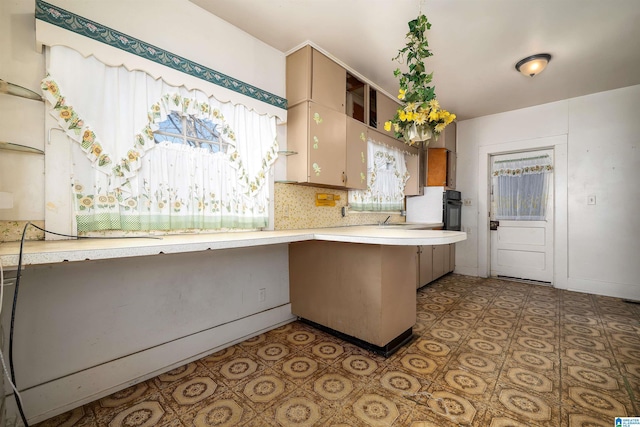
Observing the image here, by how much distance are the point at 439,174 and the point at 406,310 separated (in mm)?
2821

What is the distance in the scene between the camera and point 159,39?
1.89 meters

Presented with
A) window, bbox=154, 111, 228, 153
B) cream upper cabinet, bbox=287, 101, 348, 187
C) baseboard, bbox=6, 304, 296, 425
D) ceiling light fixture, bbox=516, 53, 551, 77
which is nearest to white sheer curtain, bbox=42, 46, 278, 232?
window, bbox=154, 111, 228, 153

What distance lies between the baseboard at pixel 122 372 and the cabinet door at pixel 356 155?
5.88ft

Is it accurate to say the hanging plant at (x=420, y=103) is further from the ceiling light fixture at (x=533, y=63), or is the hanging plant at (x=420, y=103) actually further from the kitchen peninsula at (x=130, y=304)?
the ceiling light fixture at (x=533, y=63)

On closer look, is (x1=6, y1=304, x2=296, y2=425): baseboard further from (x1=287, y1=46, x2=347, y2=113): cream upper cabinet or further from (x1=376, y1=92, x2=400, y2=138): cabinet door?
(x1=376, y1=92, x2=400, y2=138): cabinet door

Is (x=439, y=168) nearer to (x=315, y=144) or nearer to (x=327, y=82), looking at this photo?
(x=327, y=82)

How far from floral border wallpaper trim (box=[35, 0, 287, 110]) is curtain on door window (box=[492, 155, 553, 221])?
433cm

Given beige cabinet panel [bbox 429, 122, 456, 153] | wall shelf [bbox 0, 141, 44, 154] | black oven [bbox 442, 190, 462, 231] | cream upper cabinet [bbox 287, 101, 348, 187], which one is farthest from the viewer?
beige cabinet panel [bbox 429, 122, 456, 153]

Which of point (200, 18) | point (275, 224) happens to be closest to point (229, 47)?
point (200, 18)

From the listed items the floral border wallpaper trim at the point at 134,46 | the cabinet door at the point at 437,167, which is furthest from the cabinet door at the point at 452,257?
the floral border wallpaper trim at the point at 134,46

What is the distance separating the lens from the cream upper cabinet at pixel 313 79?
8.36 feet

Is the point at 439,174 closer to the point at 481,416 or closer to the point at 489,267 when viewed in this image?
the point at 489,267

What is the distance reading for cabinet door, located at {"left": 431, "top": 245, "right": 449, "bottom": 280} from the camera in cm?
411

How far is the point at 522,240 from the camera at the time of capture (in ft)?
14.4
